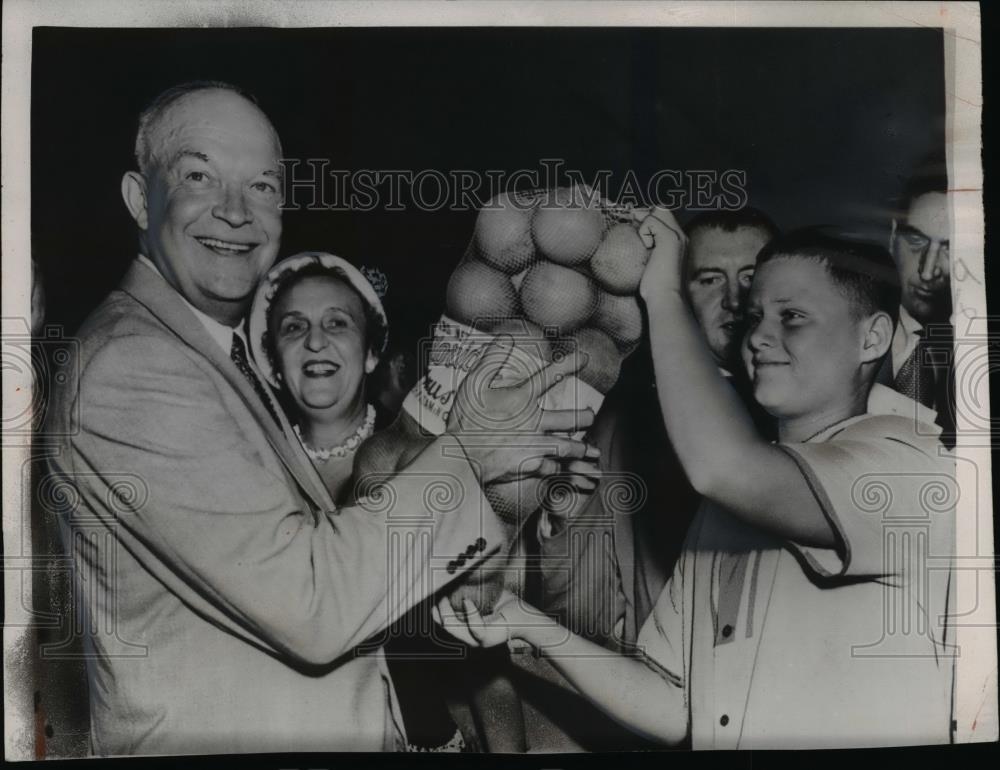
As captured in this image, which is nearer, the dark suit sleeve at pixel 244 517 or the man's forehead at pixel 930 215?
the dark suit sleeve at pixel 244 517

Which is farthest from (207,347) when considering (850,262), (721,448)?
(850,262)

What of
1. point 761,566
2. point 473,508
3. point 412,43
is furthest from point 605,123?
point 761,566

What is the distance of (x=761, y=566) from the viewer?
2678mm

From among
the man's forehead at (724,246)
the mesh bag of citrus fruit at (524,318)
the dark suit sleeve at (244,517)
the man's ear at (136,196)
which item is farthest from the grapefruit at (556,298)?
the man's ear at (136,196)

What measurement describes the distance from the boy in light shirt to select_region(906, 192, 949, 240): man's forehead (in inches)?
6.8

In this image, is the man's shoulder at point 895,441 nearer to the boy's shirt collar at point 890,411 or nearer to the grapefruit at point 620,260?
the boy's shirt collar at point 890,411

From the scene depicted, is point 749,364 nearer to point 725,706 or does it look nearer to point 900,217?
point 900,217

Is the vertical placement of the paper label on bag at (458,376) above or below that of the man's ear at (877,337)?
below

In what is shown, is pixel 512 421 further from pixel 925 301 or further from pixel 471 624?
pixel 925 301

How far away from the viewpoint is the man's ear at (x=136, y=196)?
8.69ft

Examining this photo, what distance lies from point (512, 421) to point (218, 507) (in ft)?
2.76

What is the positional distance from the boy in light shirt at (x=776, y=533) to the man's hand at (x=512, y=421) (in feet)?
0.91

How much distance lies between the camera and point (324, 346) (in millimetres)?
2666

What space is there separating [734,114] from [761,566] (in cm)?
128
